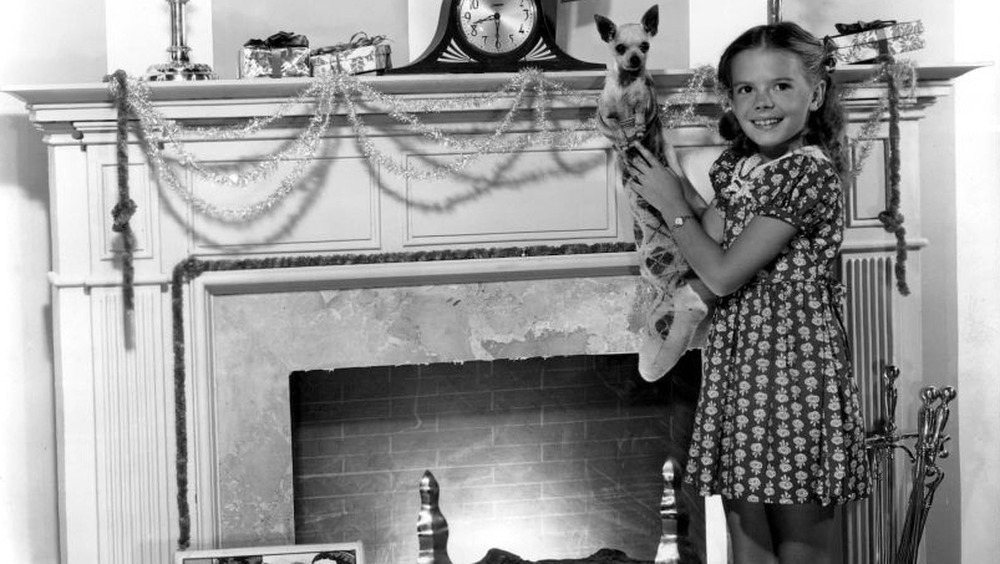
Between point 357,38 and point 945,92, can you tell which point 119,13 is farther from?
point 945,92

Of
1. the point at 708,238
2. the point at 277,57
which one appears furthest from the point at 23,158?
the point at 708,238

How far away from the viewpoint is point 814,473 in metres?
2.16

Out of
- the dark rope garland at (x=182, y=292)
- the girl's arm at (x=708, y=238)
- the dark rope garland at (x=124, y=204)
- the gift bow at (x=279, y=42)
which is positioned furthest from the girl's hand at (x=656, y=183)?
the dark rope garland at (x=124, y=204)

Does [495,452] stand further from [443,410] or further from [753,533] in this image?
[753,533]

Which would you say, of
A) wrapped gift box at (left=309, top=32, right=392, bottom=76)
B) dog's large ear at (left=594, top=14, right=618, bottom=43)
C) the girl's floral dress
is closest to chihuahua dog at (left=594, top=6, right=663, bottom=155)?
dog's large ear at (left=594, top=14, right=618, bottom=43)

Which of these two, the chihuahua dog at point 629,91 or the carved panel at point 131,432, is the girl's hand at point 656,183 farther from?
the carved panel at point 131,432

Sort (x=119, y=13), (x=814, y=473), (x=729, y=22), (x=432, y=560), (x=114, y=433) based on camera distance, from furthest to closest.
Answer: (x=729, y=22) → (x=119, y=13) → (x=114, y=433) → (x=814, y=473) → (x=432, y=560)

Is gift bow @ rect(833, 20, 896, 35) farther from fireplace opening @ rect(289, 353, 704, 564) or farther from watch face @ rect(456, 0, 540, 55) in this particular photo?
fireplace opening @ rect(289, 353, 704, 564)

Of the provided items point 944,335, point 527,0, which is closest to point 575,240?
point 527,0

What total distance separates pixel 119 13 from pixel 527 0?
854 millimetres

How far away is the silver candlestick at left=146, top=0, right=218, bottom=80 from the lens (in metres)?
2.44

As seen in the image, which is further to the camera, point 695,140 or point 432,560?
point 695,140

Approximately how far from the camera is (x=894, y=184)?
2.68 meters

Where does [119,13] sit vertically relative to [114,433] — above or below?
above
